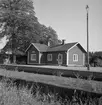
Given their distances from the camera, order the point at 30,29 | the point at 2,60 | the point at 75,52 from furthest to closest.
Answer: the point at 2,60 < the point at 30,29 < the point at 75,52

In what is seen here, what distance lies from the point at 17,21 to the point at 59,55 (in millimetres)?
13356

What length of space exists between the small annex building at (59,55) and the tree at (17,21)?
387 centimetres

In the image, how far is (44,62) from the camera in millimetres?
31266

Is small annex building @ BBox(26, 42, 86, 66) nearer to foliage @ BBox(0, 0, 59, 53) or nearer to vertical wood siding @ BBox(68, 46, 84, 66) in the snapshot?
vertical wood siding @ BBox(68, 46, 84, 66)

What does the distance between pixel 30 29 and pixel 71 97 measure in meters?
30.1

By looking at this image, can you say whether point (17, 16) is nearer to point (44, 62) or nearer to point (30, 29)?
point (30, 29)

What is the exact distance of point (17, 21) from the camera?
32.3 metres

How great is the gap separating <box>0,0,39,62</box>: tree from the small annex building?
3873mm

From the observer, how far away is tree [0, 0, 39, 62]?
3189cm

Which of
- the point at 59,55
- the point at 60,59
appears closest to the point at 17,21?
the point at 59,55

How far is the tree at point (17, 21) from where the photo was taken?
105 ft

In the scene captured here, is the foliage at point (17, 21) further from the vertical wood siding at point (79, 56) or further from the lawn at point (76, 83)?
the lawn at point (76, 83)

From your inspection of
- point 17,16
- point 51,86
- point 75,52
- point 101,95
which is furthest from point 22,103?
point 17,16

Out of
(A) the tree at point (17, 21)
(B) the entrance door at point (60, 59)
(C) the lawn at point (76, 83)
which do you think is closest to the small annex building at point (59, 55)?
(B) the entrance door at point (60, 59)
